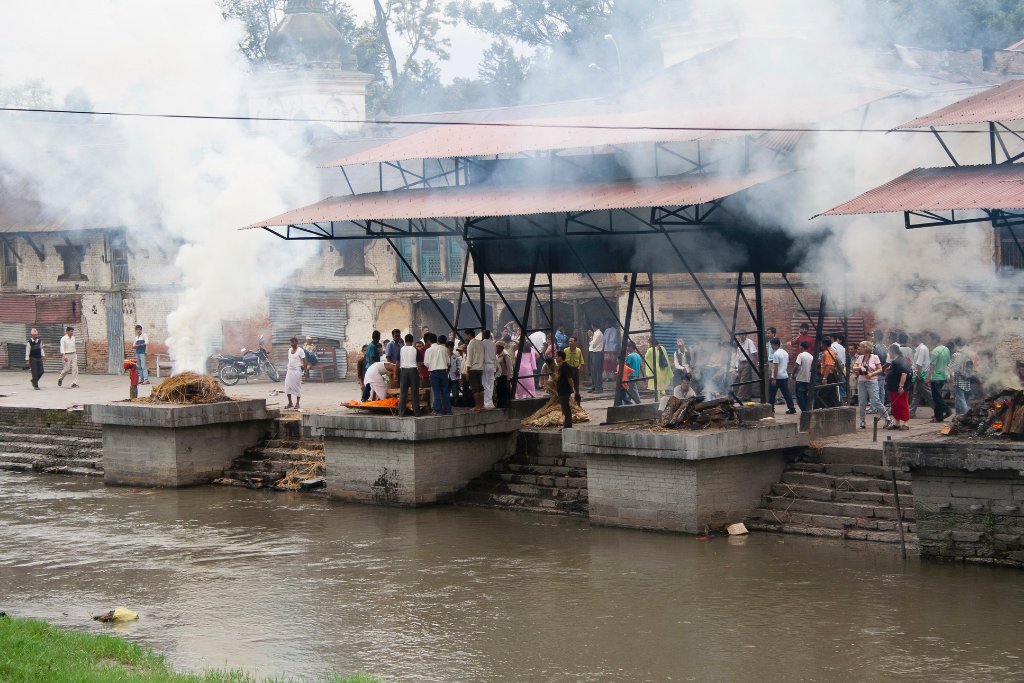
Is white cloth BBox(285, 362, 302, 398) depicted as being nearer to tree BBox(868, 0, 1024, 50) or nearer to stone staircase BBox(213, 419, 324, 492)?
stone staircase BBox(213, 419, 324, 492)

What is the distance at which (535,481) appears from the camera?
59.4ft

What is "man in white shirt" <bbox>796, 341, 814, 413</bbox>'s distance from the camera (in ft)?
62.0

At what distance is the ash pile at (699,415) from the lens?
51.4 ft

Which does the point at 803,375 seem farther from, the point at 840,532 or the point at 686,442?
the point at 686,442

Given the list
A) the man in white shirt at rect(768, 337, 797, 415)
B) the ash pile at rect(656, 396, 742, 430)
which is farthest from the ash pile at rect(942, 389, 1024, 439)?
the man in white shirt at rect(768, 337, 797, 415)

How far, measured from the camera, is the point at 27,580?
14.1 m

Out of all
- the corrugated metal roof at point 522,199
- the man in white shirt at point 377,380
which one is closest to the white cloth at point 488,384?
the man in white shirt at point 377,380

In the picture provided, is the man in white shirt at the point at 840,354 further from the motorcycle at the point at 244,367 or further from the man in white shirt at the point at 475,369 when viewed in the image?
the motorcycle at the point at 244,367

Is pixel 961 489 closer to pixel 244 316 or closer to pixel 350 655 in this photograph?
pixel 350 655

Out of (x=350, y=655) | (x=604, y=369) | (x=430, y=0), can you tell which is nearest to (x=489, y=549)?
(x=350, y=655)

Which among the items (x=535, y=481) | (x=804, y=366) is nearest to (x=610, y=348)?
(x=804, y=366)

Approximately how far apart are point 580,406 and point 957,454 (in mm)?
8770

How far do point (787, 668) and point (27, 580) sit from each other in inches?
346

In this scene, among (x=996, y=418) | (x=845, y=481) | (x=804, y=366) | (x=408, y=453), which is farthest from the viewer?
(x=804, y=366)
